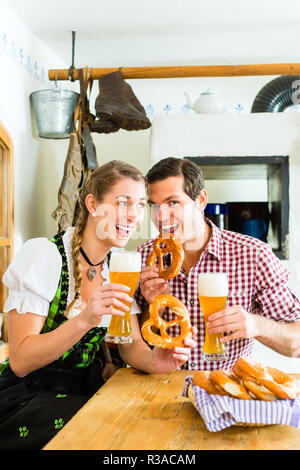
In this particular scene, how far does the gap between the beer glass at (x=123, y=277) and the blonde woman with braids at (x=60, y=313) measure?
0.25 ft

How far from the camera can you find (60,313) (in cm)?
183

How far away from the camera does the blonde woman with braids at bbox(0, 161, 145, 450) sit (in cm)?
156

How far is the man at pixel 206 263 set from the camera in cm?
201

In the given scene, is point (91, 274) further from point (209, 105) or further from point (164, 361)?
point (209, 105)

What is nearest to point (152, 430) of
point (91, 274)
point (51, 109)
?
point (91, 274)

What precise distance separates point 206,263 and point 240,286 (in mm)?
175

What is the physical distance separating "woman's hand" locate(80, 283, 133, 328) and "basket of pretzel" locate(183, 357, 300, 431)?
310 millimetres

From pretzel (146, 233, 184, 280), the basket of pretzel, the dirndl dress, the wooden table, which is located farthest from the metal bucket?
the basket of pretzel

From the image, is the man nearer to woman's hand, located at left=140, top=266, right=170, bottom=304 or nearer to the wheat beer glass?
woman's hand, located at left=140, top=266, right=170, bottom=304

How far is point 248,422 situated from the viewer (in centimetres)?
112

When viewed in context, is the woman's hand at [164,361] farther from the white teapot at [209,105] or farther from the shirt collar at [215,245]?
the white teapot at [209,105]

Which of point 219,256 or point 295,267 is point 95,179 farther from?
point 295,267

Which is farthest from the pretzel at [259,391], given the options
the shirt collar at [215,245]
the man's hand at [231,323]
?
the shirt collar at [215,245]

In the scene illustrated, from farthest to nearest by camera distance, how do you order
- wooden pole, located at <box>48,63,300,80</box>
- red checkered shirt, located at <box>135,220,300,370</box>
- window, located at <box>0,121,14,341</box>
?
wooden pole, located at <box>48,63,300,80</box> < window, located at <box>0,121,14,341</box> < red checkered shirt, located at <box>135,220,300,370</box>
